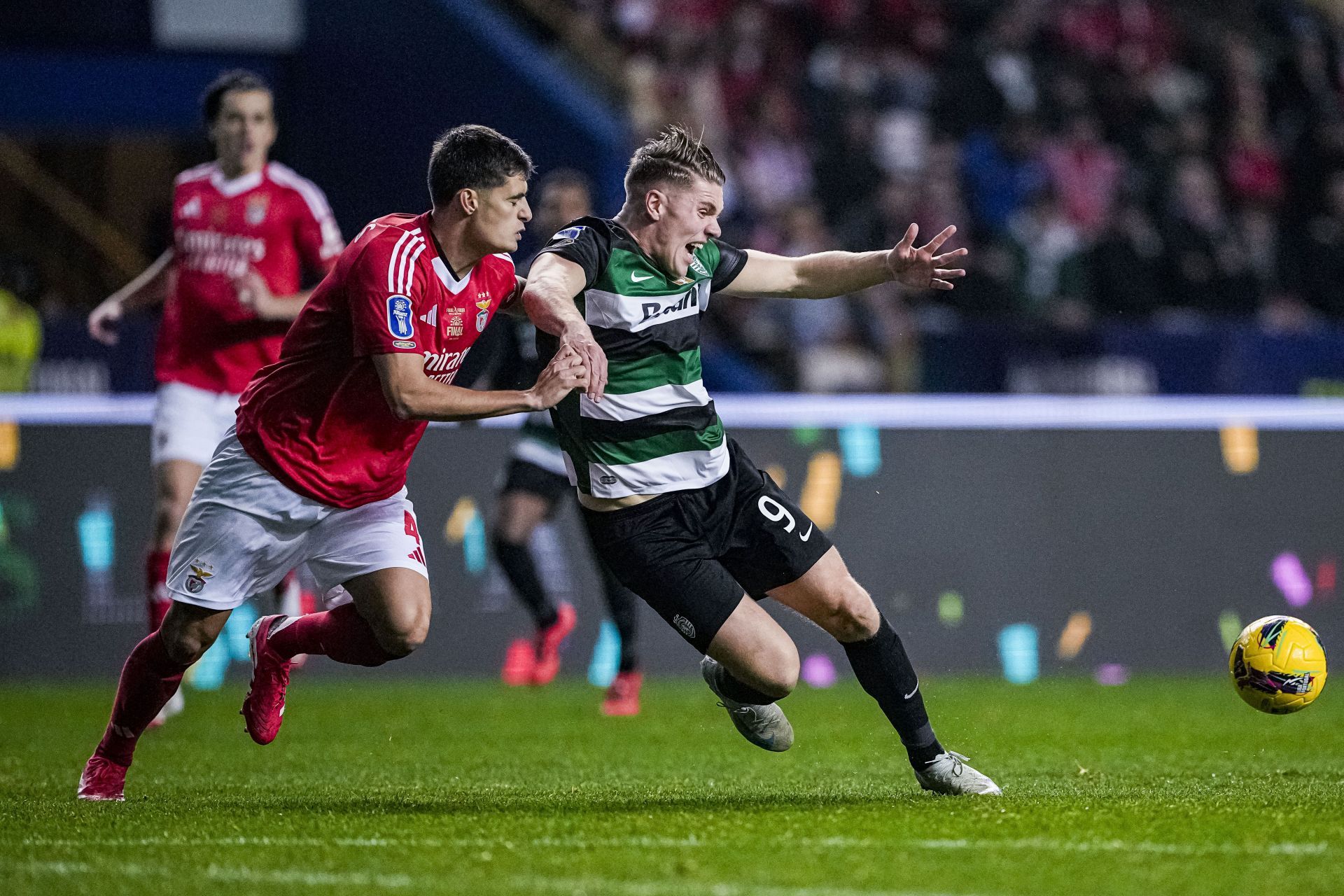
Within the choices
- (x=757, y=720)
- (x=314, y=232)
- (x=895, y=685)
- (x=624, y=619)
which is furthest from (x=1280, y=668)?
(x=314, y=232)

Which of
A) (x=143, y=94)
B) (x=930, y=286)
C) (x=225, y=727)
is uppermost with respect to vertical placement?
(x=930, y=286)

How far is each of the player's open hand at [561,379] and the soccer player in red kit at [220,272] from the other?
10.4 feet

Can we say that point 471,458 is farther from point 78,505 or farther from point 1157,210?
point 1157,210

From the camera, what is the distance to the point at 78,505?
10508mm

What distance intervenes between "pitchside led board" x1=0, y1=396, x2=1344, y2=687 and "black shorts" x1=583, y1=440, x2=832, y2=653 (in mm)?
4550

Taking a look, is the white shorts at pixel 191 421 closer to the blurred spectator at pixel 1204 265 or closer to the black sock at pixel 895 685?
the black sock at pixel 895 685

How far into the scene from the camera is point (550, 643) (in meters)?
9.73

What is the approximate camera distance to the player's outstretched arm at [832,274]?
600 centimetres

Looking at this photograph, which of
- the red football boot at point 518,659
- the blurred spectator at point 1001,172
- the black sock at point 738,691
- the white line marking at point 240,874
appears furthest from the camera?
the blurred spectator at point 1001,172

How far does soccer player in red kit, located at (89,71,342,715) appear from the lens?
813 cm

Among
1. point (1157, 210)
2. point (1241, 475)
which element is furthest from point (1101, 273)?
point (1241, 475)

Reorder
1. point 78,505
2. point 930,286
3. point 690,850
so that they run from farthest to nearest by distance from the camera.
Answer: point 78,505 < point 930,286 < point 690,850

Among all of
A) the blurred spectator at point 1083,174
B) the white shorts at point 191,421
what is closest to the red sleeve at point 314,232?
the white shorts at point 191,421

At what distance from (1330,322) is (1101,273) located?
6.93 feet
